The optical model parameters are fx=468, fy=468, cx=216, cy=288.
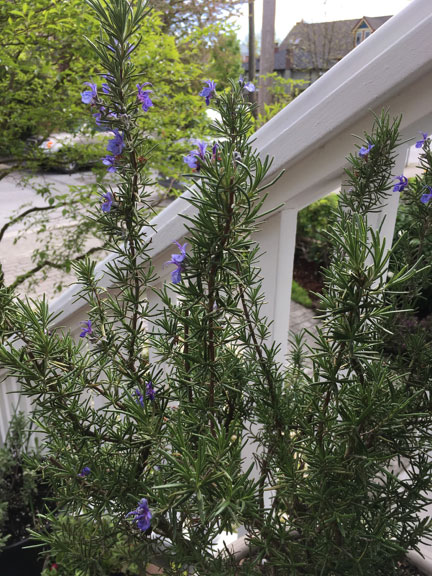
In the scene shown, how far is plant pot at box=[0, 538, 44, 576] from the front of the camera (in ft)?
6.55

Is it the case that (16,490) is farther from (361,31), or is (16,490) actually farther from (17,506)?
(361,31)

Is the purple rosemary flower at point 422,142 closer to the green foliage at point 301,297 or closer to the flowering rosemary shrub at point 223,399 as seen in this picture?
the flowering rosemary shrub at point 223,399

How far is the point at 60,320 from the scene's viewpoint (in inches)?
64.0

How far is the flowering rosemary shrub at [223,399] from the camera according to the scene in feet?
2.21

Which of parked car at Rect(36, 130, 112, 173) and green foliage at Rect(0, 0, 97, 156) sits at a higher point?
green foliage at Rect(0, 0, 97, 156)

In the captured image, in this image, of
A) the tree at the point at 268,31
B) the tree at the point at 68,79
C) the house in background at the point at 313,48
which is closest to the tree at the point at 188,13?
the tree at the point at 68,79

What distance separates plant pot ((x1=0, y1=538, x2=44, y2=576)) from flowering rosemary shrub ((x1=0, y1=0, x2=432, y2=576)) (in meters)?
1.24

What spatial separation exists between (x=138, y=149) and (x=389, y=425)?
A: 2.14ft

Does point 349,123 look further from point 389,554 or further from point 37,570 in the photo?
point 37,570

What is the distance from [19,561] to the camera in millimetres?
2045

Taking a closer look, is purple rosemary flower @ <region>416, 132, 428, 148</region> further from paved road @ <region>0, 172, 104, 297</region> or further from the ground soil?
the ground soil

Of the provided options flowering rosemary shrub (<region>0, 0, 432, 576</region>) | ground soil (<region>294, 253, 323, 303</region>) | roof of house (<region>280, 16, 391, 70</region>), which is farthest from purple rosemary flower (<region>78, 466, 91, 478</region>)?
roof of house (<region>280, 16, 391, 70</region>)

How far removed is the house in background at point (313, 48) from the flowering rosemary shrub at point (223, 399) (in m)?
8.72

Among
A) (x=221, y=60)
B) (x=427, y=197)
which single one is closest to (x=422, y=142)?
(x=427, y=197)
